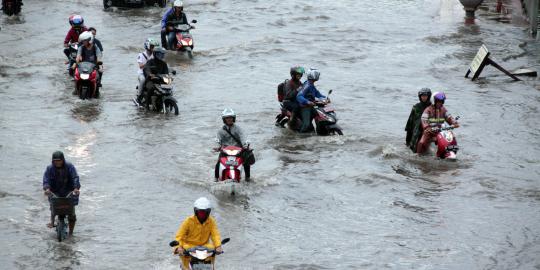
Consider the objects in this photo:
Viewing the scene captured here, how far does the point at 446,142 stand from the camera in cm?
1919

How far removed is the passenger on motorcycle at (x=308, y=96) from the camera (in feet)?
68.3

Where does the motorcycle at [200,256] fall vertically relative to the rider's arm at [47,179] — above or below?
below

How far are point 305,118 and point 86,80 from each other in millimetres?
5872

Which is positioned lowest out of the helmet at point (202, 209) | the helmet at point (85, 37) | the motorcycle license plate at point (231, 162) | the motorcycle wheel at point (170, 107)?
the motorcycle wheel at point (170, 107)

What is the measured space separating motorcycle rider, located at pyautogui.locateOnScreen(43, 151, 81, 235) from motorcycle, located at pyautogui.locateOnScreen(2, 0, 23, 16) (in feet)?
83.6

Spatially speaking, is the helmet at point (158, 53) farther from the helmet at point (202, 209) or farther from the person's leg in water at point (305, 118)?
the helmet at point (202, 209)

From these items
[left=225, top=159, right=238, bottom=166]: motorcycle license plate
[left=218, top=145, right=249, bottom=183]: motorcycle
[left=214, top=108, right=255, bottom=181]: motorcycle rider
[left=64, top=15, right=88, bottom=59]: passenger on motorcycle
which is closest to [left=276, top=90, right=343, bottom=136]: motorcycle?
[left=214, top=108, right=255, bottom=181]: motorcycle rider

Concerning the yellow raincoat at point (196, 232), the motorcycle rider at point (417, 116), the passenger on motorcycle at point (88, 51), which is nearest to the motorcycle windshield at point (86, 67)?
the passenger on motorcycle at point (88, 51)

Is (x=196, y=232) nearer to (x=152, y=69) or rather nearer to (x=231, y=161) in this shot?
(x=231, y=161)

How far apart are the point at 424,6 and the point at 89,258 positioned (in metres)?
31.6

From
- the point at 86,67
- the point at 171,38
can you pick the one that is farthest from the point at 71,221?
the point at 171,38

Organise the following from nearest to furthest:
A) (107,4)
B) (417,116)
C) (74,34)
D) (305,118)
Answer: (417,116) < (305,118) < (74,34) < (107,4)

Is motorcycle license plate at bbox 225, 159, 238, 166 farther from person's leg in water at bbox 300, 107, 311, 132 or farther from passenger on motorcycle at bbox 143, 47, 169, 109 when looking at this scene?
passenger on motorcycle at bbox 143, 47, 169, 109

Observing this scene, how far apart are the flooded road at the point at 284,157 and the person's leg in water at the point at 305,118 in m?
0.26
